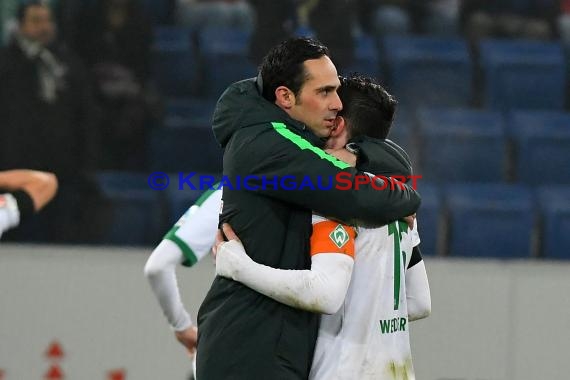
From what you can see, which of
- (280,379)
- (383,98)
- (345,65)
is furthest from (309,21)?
(280,379)

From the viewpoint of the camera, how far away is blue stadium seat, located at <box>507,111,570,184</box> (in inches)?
197

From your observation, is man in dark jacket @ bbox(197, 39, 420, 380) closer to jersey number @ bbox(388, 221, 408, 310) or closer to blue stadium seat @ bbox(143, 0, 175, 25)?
jersey number @ bbox(388, 221, 408, 310)

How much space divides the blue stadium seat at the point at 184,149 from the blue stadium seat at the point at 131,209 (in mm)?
140

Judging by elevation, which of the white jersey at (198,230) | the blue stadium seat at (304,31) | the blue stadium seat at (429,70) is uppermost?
the blue stadium seat at (304,31)

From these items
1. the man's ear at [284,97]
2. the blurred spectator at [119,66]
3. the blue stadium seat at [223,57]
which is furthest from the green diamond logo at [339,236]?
the blue stadium seat at [223,57]

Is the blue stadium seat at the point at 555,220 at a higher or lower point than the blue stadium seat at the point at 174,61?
lower

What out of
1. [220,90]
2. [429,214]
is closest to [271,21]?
[220,90]

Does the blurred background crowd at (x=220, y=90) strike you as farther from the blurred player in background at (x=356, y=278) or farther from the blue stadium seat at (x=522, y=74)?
the blurred player in background at (x=356, y=278)

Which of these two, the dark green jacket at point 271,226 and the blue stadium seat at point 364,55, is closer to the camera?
the dark green jacket at point 271,226

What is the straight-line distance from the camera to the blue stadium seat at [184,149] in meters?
4.99

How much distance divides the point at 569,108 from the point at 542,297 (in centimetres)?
121

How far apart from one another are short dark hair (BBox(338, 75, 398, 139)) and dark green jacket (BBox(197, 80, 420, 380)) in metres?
0.13

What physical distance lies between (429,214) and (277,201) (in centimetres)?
267

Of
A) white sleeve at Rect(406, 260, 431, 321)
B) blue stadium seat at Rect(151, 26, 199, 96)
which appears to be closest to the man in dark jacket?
white sleeve at Rect(406, 260, 431, 321)
